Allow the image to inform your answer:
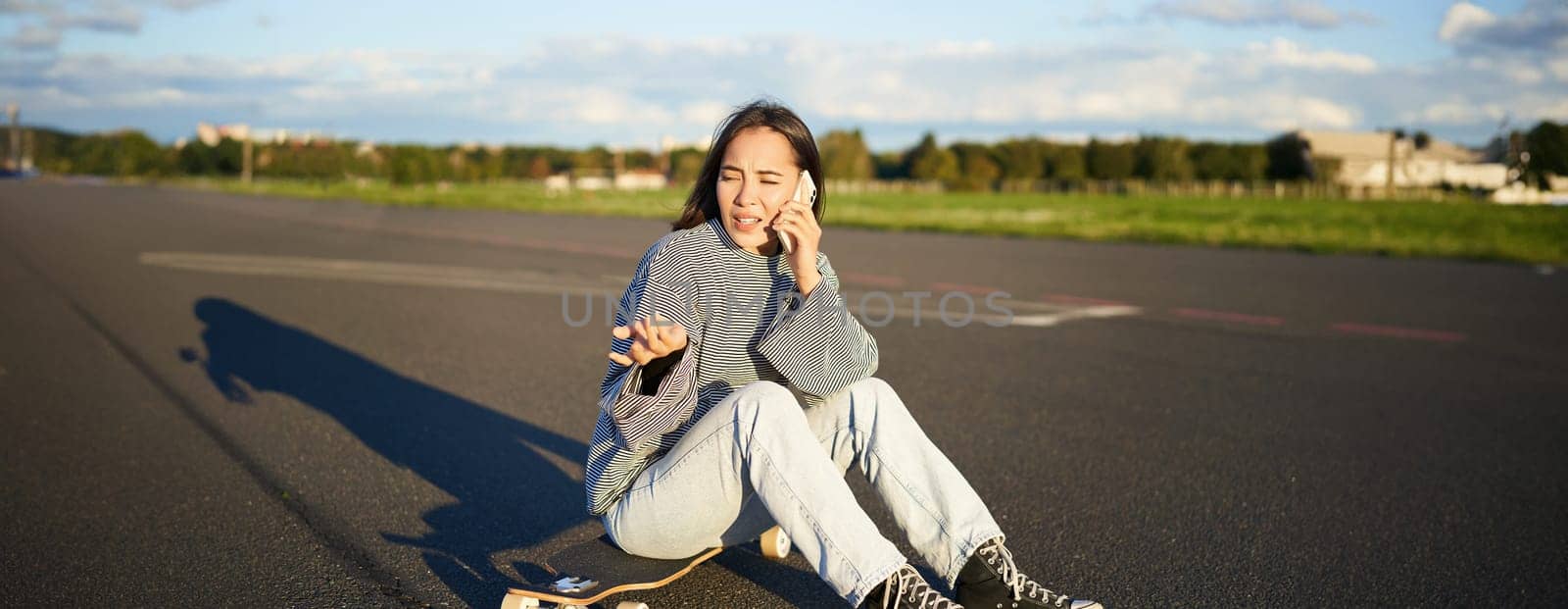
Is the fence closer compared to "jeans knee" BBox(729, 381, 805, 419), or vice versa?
"jeans knee" BBox(729, 381, 805, 419)

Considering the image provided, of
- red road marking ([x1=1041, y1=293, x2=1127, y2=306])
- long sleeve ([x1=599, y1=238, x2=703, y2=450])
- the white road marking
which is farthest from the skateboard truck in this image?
red road marking ([x1=1041, y1=293, x2=1127, y2=306])

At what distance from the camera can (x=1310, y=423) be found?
6012 mm

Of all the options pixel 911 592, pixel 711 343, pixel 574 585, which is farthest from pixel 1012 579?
pixel 574 585

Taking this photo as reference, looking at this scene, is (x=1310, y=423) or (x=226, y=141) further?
(x=226, y=141)

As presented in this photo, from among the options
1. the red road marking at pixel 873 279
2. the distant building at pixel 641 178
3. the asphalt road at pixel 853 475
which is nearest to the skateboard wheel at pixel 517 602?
the asphalt road at pixel 853 475

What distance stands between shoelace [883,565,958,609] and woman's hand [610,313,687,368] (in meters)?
0.77

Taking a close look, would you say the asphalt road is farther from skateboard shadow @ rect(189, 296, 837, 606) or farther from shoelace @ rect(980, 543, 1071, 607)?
shoelace @ rect(980, 543, 1071, 607)

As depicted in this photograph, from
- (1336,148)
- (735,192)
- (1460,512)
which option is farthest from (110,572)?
(1336,148)

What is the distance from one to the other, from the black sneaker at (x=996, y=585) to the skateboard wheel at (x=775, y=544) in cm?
90

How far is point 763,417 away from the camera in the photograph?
9.24 feet

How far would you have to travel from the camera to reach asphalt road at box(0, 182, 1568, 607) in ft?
11.9

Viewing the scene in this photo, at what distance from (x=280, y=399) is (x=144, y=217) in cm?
2471

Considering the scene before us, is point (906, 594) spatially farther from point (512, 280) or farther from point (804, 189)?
point (512, 280)

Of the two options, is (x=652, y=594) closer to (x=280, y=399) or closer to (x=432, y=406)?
(x=432, y=406)
